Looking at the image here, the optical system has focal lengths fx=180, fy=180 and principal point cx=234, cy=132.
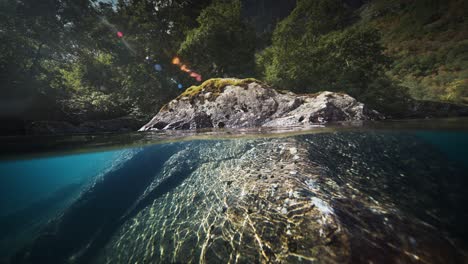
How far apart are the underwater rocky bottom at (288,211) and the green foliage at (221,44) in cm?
1518

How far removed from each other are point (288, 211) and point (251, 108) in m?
6.69

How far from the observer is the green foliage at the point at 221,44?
17688 mm

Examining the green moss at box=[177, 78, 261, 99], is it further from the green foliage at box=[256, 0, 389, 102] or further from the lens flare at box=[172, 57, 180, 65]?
the lens flare at box=[172, 57, 180, 65]

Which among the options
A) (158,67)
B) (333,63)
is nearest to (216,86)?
(333,63)

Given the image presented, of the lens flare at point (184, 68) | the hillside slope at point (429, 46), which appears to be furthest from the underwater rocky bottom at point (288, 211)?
the hillside slope at point (429, 46)

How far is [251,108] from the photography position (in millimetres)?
9086

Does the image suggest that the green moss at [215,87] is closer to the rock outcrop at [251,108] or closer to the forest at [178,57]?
the rock outcrop at [251,108]

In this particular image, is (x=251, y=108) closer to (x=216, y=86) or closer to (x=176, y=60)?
(x=216, y=86)

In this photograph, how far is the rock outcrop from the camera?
7.78 m

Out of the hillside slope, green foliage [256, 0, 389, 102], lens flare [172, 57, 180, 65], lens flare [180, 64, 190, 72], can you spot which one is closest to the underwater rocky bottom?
green foliage [256, 0, 389, 102]

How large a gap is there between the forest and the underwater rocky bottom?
412 inches

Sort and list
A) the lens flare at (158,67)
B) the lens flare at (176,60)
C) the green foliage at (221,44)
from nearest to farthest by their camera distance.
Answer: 1. the green foliage at (221,44)
2. the lens flare at (158,67)
3. the lens flare at (176,60)

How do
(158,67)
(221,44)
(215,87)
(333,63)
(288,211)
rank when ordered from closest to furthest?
1. (288,211)
2. (215,87)
3. (333,63)
4. (221,44)
5. (158,67)

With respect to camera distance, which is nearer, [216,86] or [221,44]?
[216,86]
